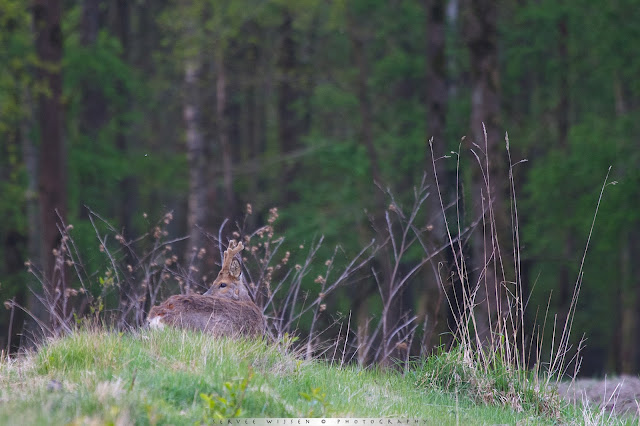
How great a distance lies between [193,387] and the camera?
12.8ft

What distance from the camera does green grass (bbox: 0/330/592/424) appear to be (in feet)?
11.3

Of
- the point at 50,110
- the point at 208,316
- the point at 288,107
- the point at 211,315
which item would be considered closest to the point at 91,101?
the point at 288,107

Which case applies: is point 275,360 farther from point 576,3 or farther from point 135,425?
point 576,3

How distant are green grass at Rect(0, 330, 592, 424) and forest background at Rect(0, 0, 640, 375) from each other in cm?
644

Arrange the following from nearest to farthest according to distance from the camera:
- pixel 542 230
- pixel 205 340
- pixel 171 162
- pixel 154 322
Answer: pixel 205 340, pixel 154 322, pixel 542 230, pixel 171 162

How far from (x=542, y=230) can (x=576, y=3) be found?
5495 mm

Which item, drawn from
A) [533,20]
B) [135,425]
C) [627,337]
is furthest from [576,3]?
[135,425]

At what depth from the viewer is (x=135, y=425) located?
333 cm

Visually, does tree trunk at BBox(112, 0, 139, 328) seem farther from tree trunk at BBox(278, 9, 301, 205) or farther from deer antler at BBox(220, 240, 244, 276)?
deer antler at BBox(220, 240, 244, 276)

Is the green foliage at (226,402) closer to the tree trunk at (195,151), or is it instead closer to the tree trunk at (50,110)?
the tree trunk at (50,110)

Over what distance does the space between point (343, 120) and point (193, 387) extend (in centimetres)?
1880

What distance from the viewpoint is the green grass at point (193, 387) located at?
346cm

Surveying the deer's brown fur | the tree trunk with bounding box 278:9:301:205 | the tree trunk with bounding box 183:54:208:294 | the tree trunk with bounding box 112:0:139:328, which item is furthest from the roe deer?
the tree trunk with bounding box 112:0:139:328

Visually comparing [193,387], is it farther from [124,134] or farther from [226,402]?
[124,134]
